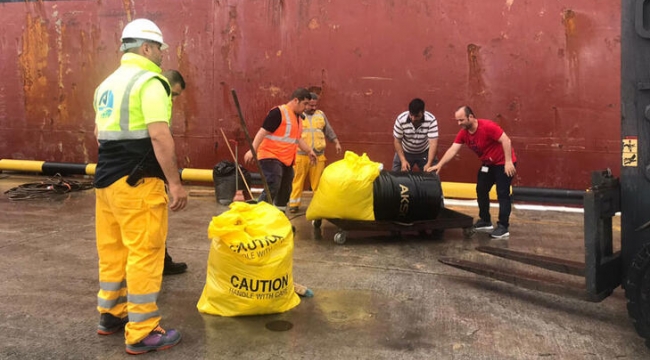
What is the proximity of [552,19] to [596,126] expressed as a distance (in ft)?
5.12

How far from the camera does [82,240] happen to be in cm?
562

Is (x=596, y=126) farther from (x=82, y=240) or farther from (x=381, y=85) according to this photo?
(x=82, y=240)

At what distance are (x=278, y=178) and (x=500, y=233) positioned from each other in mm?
2446

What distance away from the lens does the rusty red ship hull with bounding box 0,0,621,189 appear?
7.55 meters

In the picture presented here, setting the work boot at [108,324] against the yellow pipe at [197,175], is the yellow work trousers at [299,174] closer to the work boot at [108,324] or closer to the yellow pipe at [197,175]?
the yellow pipe at [197,175]

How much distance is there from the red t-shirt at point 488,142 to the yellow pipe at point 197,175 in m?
1.86

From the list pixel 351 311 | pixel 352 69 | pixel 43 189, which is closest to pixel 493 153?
pixel 351 311

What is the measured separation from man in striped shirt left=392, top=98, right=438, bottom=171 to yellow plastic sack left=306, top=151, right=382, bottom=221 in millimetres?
1280

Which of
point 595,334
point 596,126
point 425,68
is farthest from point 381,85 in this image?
point 595,334

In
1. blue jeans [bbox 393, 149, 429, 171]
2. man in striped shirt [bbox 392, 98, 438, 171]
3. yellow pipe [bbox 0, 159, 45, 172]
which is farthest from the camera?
yellow pipe [bbox 0, 159, 45, 172]

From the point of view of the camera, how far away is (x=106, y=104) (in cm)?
306

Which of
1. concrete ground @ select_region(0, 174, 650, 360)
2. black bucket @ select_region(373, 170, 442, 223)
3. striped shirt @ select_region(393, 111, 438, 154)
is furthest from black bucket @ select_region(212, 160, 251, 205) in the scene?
black bucket @ select_region(373, 170, 442, 223)

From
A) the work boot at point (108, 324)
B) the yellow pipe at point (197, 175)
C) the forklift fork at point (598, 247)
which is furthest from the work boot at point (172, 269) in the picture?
the forklift fork at point (598, 247)

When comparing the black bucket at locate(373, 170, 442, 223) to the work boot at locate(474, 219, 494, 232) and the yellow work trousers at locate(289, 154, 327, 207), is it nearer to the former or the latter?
the work boot at locate(474, 219, 494, 232)
